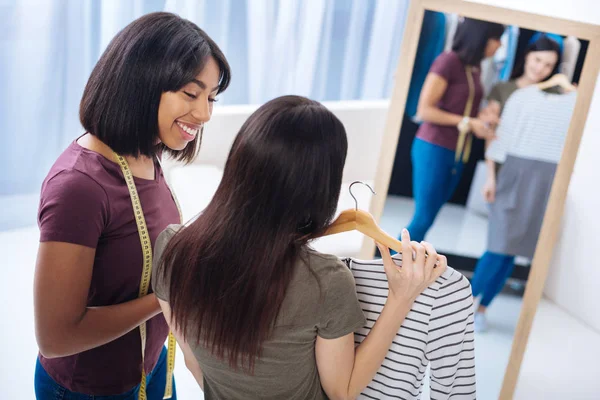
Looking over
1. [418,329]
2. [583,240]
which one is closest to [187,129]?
[418,329]

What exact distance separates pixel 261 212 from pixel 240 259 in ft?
0.32

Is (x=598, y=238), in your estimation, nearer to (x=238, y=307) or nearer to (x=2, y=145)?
(x=238, y=307)

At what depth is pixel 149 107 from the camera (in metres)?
1.30

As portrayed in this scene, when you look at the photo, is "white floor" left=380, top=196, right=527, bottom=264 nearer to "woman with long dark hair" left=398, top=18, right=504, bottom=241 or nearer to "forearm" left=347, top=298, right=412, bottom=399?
"woman with long dark hair" left=398, top=18, right=504, bottom=241

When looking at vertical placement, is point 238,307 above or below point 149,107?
below

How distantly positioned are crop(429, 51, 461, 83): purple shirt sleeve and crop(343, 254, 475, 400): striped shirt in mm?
1260

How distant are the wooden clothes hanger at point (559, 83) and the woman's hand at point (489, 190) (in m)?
0.42

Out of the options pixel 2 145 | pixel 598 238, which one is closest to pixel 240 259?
pixel 2 145

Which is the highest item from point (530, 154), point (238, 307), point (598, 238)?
point (530, 154)

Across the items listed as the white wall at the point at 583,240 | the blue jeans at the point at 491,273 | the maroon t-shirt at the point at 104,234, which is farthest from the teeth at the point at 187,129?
the white wall at the point at 583,240

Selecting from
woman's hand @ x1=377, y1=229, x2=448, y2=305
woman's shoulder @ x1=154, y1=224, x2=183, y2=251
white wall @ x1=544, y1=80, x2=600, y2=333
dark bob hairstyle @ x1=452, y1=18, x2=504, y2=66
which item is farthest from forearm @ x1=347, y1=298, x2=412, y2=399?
white wall @ x1=544, y1=80, x2=600, y2=333

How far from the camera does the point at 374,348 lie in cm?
123

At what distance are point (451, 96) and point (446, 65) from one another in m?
0.12

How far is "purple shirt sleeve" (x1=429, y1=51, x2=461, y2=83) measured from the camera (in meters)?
2.41
